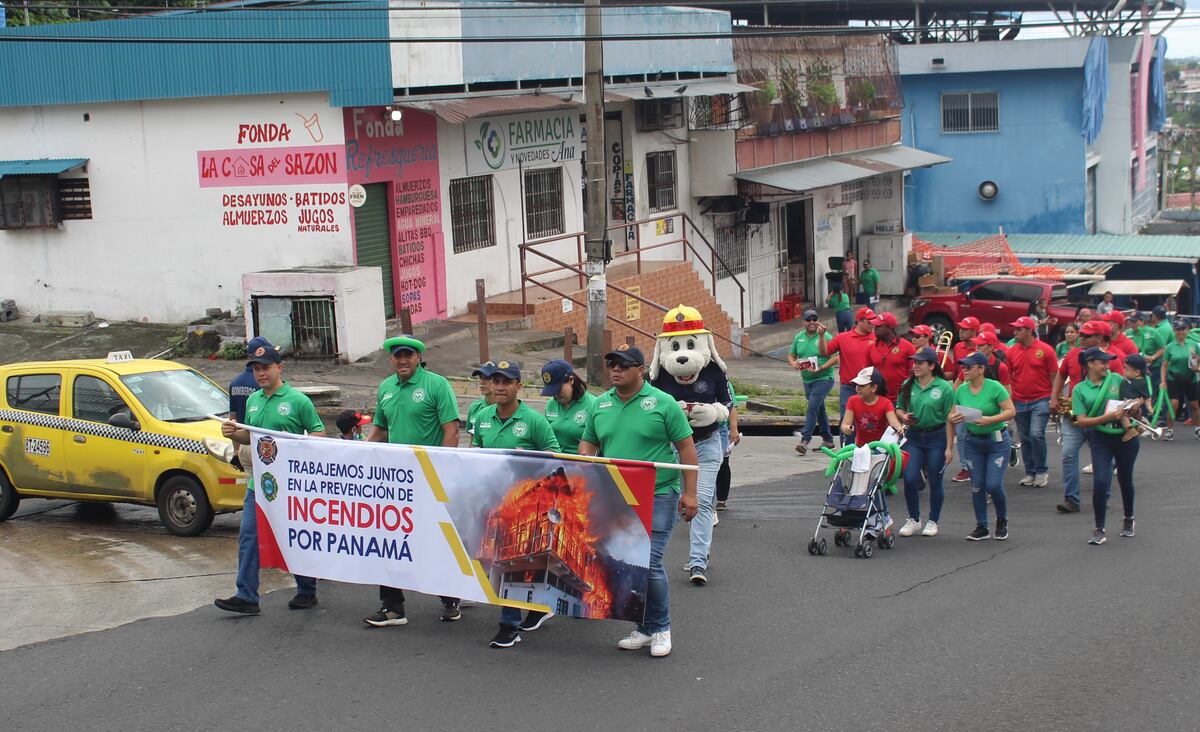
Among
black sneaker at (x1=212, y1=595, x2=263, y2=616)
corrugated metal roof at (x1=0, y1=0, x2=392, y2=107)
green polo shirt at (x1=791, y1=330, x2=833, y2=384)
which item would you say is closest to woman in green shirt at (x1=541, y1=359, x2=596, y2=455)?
black sneaker at (x1=212, y1=595, x2=263, y2=616)

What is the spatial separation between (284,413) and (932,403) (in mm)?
5338

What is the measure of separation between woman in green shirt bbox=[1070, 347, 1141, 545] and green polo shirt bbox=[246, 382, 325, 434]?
6147 mm

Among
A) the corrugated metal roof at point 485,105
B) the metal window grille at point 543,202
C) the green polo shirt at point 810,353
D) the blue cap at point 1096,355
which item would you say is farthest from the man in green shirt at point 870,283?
the blue cap at point 1096,355

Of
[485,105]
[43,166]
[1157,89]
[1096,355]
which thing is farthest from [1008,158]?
[1096,355]

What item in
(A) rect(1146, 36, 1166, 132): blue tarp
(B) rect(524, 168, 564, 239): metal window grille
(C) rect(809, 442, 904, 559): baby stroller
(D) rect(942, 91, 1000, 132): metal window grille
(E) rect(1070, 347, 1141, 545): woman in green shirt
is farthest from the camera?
(A) rect(1146, 36, 1166, 132): blue tarp

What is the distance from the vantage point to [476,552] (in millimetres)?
8367

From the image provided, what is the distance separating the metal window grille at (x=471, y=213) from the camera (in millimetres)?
24188

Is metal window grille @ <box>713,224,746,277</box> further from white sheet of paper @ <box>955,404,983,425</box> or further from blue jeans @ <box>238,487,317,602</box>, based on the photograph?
blue jeans @ <box>238,487,317,602</box>

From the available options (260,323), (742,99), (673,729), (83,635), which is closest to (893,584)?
(673,729)

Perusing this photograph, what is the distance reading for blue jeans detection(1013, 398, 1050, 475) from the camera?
14109mm

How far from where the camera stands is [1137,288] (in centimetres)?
3400

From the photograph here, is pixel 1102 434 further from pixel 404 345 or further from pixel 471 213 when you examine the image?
pixel 471 213

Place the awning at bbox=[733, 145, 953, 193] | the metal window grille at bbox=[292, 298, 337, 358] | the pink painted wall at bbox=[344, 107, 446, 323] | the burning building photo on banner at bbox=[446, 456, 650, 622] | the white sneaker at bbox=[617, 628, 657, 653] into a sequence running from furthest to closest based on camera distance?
the awning at bbox=[733, 145, 953, 193]
the pink painted wall at bbox=[344, 107, 446, 323]
the metal window grille at bbox=[292, 298, 337, 358]
the white sneaker at bbox=[617, 628, 657, 653]
the burning building photo on banner at bbox=[446, 456, 650, 622]

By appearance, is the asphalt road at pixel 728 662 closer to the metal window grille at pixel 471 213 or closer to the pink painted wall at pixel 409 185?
the pink painted wall at pixel 409 185
